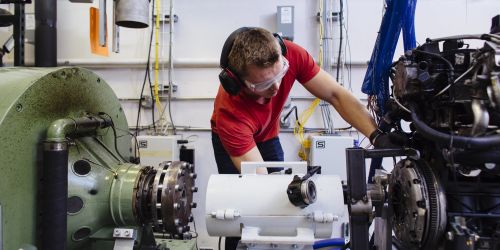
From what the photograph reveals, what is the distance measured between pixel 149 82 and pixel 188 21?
0.50 meters

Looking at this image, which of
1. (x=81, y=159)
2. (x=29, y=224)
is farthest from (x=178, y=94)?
(x=29, y=224)

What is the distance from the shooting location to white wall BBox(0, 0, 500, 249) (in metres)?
2.27

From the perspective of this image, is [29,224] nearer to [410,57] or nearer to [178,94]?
[410,57]

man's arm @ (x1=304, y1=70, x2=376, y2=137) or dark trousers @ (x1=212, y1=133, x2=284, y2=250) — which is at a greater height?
man's arm @ (x1=304, y1=70, x2=376, y2=137)

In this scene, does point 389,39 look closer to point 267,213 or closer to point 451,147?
point 451,147

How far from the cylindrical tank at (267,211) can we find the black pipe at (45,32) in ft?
6.06

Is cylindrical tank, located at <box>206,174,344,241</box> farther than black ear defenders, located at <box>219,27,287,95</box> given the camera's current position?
No

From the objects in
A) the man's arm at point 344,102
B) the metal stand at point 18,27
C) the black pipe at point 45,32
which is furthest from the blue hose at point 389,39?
the black pipe at point 45,32

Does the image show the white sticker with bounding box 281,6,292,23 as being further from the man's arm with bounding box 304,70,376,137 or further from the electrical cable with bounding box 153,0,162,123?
the man's arm with bounding box 304,70,376,137

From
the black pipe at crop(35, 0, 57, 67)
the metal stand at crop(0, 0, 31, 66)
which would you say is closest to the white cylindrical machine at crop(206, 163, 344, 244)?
the metal stand at crop(0, 0, 31, 66)

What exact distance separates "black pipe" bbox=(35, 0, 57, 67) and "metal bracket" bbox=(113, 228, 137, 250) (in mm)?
1619

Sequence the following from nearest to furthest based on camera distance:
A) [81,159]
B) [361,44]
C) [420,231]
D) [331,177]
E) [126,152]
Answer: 1. [420,231]
2. [331,177]
3. [81,159]
4. [126,152]
5. [361,44]

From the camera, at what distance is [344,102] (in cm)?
131

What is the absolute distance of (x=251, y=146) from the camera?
1234 mm
